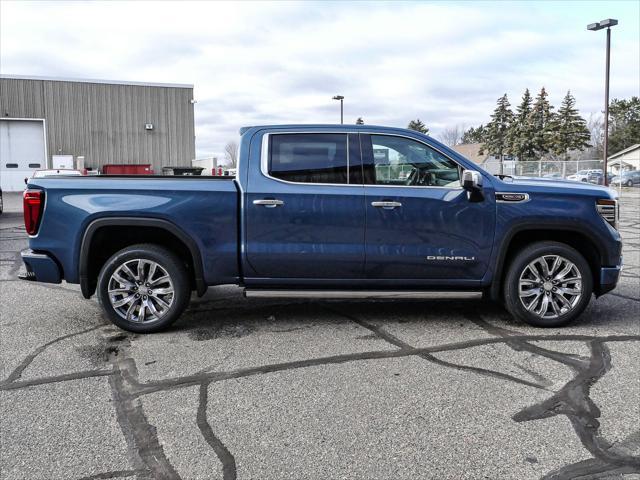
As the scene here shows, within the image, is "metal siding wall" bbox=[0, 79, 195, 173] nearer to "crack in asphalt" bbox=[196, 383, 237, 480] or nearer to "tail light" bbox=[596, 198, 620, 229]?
"tail light" bbox=[596, 198, 620, 229]

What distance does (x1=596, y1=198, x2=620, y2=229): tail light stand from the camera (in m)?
5.55

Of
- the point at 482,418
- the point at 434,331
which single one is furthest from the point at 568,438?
the point at 434,331

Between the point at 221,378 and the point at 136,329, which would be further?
the point at 136,329

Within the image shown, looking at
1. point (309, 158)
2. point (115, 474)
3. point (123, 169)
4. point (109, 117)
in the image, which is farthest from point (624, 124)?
point (115, 474)

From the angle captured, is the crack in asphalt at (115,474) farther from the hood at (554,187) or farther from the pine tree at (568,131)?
the pine tree at (568,131)

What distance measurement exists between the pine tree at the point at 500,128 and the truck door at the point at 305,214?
7142 cm

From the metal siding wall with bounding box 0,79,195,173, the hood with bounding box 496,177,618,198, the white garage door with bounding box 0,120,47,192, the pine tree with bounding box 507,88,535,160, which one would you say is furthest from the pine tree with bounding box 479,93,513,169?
the hood with bounding box 496,177,618,198

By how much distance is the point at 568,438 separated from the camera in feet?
10.9

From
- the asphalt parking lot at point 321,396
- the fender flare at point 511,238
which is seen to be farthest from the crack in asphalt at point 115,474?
the fender flare at point 511,238

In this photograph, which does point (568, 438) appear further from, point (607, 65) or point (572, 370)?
point (607, 65)

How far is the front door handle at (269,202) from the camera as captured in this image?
531cm

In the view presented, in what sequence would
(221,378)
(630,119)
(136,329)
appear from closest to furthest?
(221,378)
(136,329)
(630,119)

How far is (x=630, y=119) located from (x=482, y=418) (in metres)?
83.5

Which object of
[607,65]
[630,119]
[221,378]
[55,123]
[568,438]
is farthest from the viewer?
[630,119]
